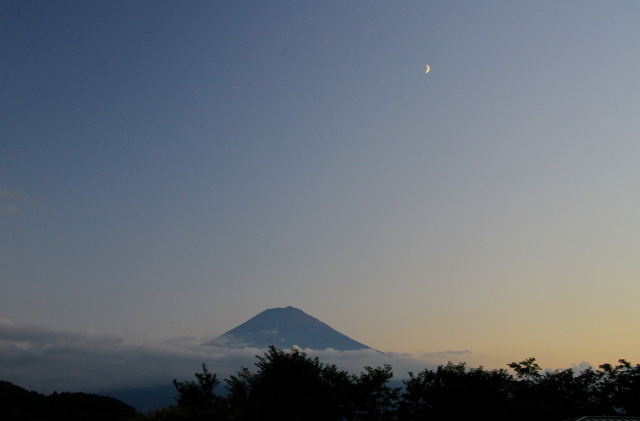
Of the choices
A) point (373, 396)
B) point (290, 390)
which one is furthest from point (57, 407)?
point (290, 390)

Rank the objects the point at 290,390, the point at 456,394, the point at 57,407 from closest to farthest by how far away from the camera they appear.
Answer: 1. the point at 290,390
2. the point at 456,394
3. the point at 57,407

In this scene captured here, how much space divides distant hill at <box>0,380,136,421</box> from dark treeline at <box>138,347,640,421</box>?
66719 mm

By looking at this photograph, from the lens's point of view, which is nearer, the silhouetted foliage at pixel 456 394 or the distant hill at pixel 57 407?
the silhouetted foliage at pixel 456 394

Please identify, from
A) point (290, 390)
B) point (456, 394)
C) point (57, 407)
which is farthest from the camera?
point (57, 407)

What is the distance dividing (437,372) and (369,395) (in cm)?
925

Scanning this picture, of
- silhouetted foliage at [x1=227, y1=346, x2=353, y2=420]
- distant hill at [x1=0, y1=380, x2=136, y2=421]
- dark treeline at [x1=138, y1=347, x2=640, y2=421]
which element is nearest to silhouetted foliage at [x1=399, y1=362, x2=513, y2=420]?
dark treeline at [x1=138, y1=347, x2=640, y2=421]

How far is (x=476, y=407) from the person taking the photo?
48281mm

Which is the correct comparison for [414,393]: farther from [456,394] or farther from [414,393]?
[456,394]

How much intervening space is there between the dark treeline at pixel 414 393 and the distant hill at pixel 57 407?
6672 centimetres

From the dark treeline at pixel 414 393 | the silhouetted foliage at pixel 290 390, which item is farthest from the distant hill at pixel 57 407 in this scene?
the silhouetted foliage at pixel 290 390

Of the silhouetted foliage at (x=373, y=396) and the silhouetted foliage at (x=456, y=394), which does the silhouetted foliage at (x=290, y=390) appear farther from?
the silhouetted foliage at (x=456, y=394)

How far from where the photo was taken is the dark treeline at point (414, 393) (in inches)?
1528

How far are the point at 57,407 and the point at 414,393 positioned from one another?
90454 millimetres

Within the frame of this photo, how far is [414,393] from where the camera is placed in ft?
172
